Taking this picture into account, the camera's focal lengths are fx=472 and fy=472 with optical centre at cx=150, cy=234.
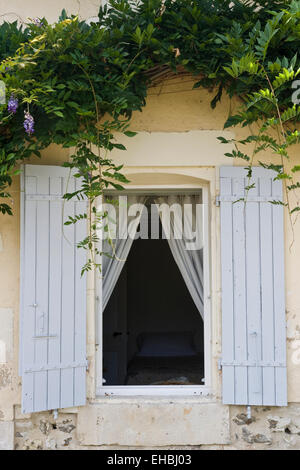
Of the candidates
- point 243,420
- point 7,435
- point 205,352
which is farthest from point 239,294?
point 7,435

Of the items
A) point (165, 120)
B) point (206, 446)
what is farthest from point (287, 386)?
point (165, 120)

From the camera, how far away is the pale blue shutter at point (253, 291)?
136 inches

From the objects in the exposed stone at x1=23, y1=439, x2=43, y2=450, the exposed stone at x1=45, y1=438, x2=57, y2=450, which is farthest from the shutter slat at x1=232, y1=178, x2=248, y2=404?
the exposed stone at x1=23, y1=439, x2=43, y2=450

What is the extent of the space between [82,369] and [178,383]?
83 cm

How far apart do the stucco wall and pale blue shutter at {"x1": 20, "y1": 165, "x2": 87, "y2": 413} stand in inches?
5.2

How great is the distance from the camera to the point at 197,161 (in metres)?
3.61

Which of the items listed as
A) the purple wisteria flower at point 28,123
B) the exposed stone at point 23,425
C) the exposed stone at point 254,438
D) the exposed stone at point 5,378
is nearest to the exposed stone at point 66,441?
the exposed stone at point 23,425

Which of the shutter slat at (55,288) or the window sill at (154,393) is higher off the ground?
the shutter slat at (55,288)

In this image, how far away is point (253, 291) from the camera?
3514mm

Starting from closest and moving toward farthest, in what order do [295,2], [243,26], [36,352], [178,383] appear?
[295,2], [243,26], [36,352], [178,383]

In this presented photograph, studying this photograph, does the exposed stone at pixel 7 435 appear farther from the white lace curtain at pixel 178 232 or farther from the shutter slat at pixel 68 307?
the white lace curtain at pixel 178 232

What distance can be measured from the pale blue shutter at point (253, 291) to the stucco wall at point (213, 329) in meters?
0.10

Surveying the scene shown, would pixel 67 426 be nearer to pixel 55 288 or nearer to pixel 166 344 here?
pixel 55 288

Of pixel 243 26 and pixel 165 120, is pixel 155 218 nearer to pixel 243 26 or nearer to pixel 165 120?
pixel 165 120
